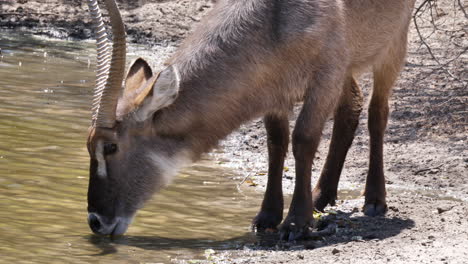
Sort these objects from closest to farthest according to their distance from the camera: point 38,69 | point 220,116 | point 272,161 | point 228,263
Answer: point 228,263 → point 220,116 → point 272,161 → point 38,69

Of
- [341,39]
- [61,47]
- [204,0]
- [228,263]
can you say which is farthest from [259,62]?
[204,0]

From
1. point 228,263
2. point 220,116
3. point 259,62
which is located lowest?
point 228,263

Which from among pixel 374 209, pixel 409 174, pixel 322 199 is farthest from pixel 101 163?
pixel 409 174

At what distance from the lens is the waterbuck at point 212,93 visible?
19.6ft

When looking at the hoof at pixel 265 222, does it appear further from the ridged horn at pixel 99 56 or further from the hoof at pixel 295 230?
the ridged horn at pixel 99 56

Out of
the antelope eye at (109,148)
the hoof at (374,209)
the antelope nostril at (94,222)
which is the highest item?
the antelope eye at (109,148)

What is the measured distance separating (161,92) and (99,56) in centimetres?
54

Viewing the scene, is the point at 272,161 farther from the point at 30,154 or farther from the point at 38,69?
the point at 38,69

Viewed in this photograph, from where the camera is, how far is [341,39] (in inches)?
252

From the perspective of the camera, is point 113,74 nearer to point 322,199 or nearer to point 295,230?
point 295,230

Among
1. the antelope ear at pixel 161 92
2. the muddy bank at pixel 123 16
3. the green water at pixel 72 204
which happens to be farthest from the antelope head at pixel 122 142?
the muddy bank at pixel 123 16

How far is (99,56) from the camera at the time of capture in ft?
19.9

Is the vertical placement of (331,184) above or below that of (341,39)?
below

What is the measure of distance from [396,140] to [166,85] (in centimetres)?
380
